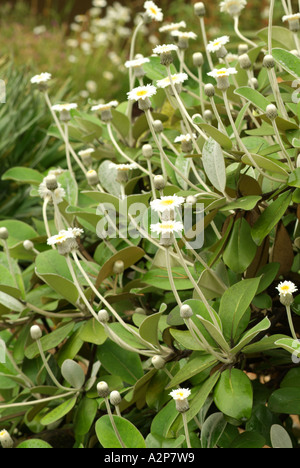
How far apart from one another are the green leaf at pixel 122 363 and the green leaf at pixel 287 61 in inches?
18.9

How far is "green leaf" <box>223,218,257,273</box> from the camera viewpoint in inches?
33.8

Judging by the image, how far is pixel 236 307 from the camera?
0.84 meters

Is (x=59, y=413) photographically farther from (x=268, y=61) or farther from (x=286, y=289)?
(x=268, y=61)

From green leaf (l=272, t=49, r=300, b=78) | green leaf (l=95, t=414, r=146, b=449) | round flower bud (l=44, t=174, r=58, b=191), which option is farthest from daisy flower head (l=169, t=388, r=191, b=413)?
green leaf (l=272, t=49, r=300, b=78)

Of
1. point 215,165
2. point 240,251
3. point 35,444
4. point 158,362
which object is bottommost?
point 35,444

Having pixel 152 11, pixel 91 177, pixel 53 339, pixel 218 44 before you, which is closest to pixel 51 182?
pixel 91 177

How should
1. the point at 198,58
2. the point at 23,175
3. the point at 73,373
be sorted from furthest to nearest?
the point at 23,175 < the point at 198,58 < the point at 73,373

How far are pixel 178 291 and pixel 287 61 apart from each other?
0.39 meters

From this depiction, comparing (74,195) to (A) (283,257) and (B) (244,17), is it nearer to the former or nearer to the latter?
(A) (283,257)

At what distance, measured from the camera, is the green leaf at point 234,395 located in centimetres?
76

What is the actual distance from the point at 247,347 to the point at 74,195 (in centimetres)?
47

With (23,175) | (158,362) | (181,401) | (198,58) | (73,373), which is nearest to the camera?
(181,401)

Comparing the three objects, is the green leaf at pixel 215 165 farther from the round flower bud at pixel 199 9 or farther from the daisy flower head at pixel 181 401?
the round flower bud at pixel 199 9
